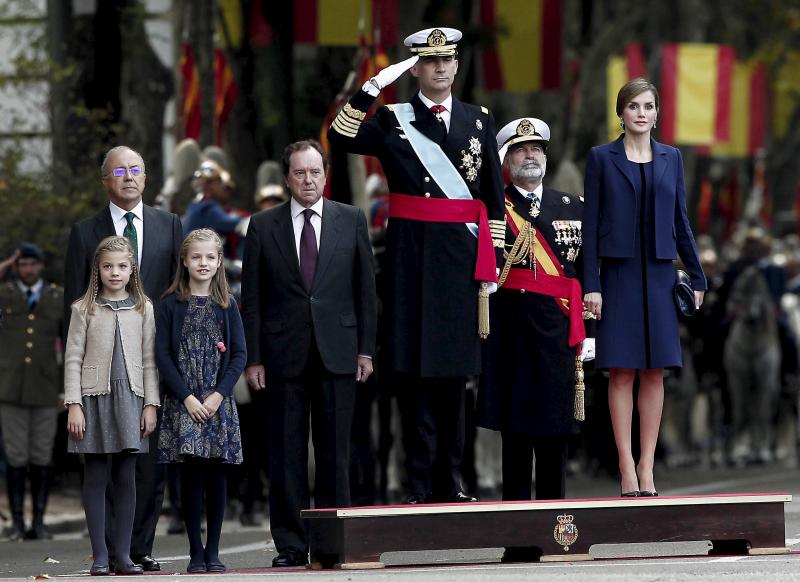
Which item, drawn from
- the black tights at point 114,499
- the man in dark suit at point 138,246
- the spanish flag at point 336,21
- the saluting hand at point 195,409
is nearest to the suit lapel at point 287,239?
the man in dark suit at point 138,246

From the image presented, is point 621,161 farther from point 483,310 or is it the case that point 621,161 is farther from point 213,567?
point 213,567

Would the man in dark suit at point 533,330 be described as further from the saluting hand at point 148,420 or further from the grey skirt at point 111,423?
the grey skirt at point 111,423

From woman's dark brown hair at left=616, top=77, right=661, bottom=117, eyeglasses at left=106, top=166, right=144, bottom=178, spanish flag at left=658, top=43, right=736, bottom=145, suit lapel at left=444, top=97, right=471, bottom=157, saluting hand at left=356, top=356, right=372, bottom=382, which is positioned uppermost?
spanish flag at left=658, top=43, right=736, bottom=145

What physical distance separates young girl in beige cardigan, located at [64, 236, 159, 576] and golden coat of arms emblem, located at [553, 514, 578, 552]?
6.56 ft

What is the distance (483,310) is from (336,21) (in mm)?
11061

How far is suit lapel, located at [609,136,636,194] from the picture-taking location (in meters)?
11.6

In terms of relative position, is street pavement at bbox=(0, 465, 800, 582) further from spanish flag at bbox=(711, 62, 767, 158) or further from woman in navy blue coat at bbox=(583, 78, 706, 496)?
spanish flag at bbox=(711, 62, 767, 158)

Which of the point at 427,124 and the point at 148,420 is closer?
the point at 148,420

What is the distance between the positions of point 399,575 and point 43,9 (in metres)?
10.1

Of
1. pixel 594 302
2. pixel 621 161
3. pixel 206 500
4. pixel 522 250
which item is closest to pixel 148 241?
pixel 206 500

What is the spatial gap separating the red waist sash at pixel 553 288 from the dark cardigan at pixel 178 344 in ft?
4.75

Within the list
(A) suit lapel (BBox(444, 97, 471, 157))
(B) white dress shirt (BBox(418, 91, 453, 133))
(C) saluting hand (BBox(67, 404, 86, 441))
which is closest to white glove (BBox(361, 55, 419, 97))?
(B) white dress shirt (BBox(418, 91, 453, 133))

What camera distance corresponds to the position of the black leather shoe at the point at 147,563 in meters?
11.6

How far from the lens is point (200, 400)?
37.5ft
